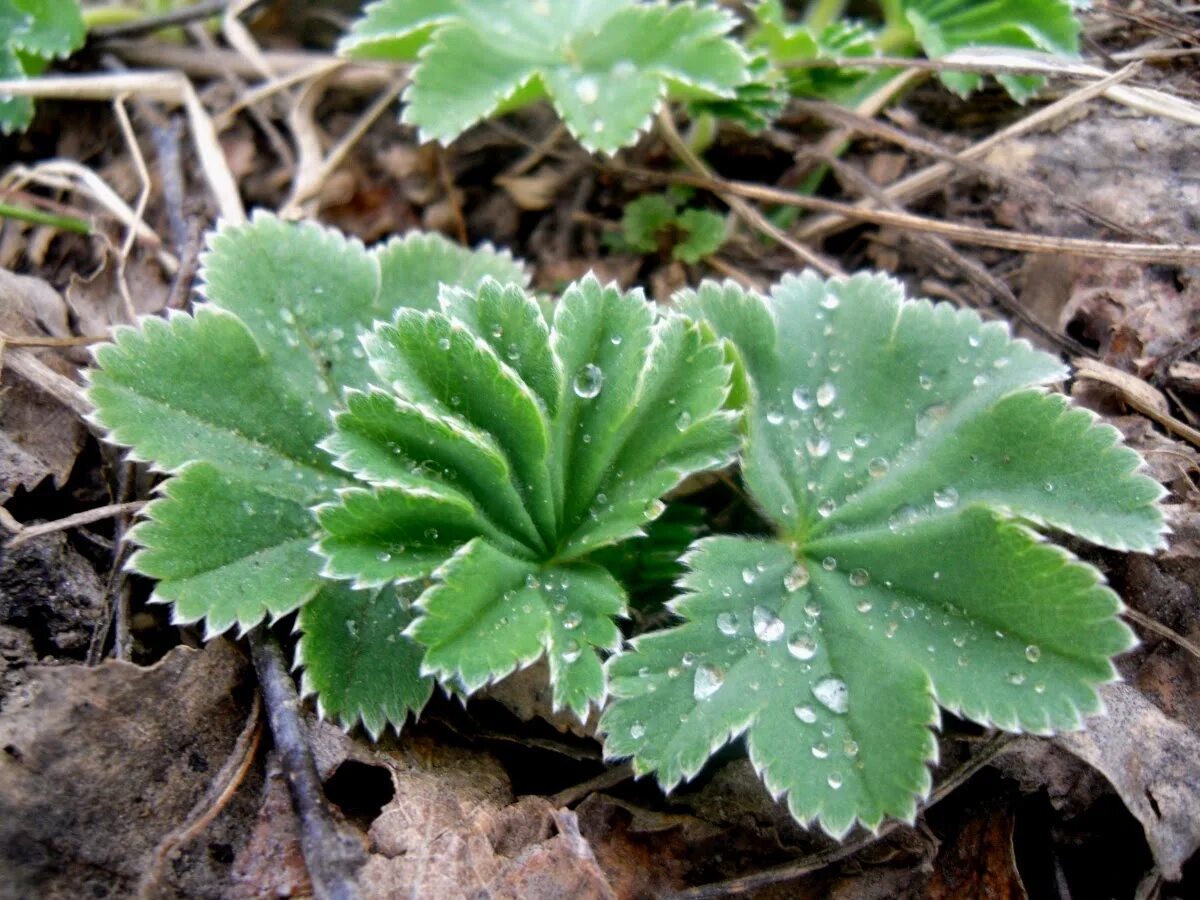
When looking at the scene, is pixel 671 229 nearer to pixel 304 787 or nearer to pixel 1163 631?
pixel 1163 631

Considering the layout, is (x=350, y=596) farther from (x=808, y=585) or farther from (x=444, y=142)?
(x=444, y=142)

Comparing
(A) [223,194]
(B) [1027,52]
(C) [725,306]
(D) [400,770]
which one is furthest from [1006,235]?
(A) [223,194]

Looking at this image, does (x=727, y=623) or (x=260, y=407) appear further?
(x=260, y=407)

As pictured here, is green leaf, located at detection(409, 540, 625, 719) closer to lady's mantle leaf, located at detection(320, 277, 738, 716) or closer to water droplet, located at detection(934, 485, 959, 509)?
lady's mantle leaf, located at detection(320, 277, 738, 716)

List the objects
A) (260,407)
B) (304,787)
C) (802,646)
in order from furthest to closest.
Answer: (260,407) < (802,646) < (304,787)

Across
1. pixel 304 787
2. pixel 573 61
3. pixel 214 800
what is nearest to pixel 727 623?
pixel 304 787

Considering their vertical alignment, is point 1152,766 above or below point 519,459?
below

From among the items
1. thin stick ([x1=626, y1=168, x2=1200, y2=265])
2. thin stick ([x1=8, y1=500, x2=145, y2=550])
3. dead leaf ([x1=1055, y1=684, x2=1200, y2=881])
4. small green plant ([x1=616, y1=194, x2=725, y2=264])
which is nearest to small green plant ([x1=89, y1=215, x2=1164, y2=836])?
thin stick ([x1=8, y1=500, x2=145, y2=550])
